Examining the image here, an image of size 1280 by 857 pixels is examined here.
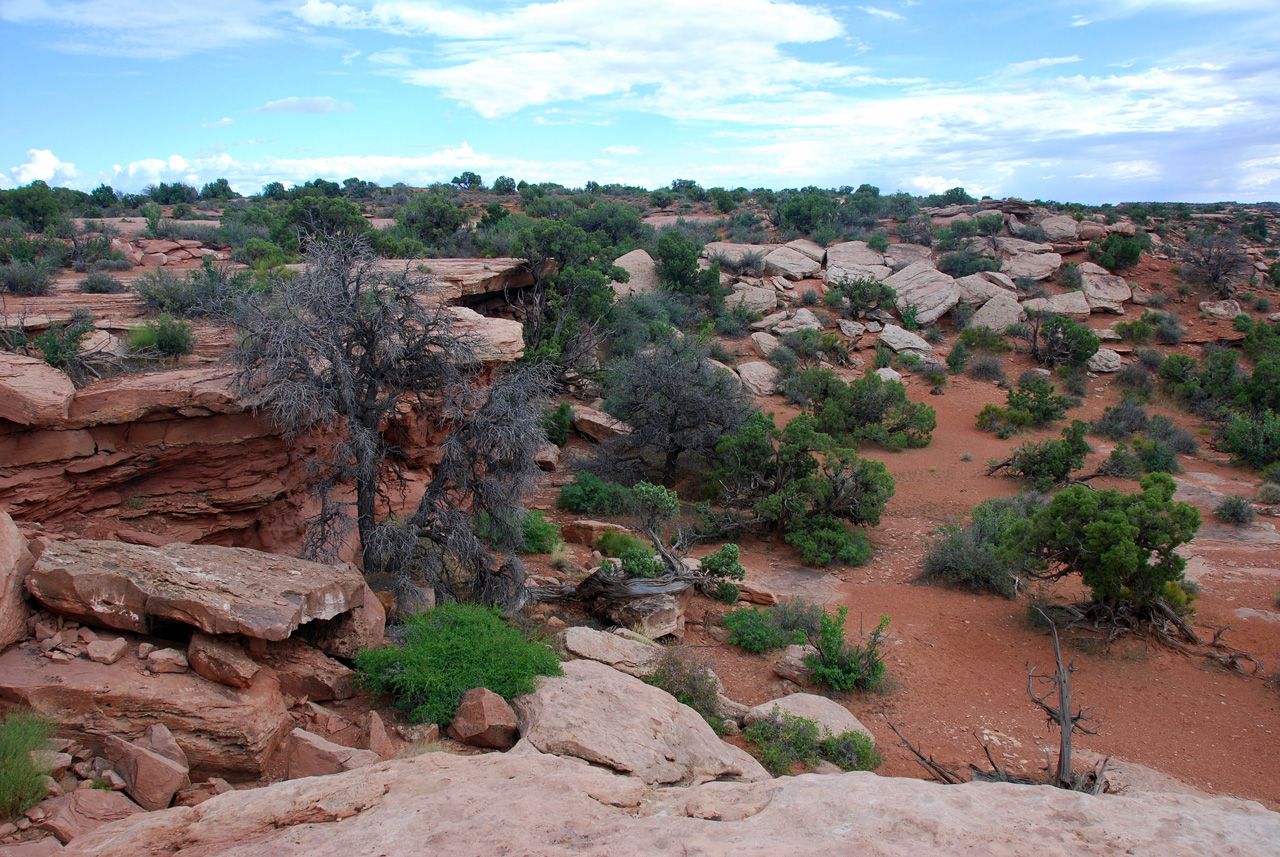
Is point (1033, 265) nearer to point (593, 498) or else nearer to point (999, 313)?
point (999, 313)

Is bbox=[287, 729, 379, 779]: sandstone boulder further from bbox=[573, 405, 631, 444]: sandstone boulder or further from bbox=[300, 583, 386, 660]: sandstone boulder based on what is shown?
bbox=[573, 405, 631, 444]: sandstone boulder

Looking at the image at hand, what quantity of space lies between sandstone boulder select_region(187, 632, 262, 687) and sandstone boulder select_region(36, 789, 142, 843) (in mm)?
981

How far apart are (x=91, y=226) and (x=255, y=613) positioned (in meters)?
22.9

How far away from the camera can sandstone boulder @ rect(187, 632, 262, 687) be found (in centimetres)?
494

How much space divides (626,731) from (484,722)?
3.69ft

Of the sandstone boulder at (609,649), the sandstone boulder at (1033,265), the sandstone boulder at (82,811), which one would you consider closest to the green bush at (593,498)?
the sandstone boulder at (609,649)

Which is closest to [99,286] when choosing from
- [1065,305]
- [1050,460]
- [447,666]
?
[447,666]

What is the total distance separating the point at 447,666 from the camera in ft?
19.6

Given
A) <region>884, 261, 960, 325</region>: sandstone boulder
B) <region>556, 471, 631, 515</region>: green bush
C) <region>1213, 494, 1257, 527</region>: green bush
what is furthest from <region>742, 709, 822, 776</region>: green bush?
<region>884, 261, 960, 325</region>: sandstone boulder

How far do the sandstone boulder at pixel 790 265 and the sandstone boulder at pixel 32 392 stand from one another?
26.3 m

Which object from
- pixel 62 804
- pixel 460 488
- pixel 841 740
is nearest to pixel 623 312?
pixel 460 488

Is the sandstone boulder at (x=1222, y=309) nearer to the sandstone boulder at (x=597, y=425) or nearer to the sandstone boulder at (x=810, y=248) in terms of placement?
the sandstone boulder at (x=810, y=248)

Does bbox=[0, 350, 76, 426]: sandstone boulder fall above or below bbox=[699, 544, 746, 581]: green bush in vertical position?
above

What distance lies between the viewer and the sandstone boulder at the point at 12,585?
4.71 m
